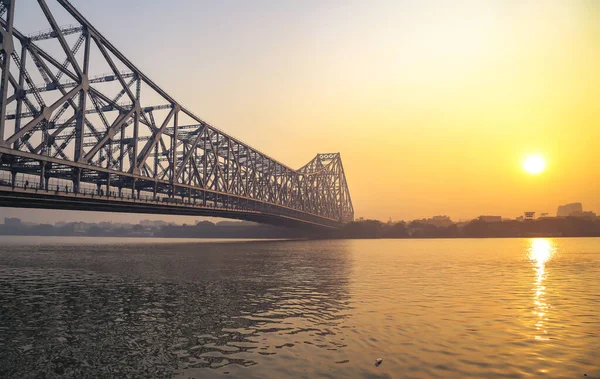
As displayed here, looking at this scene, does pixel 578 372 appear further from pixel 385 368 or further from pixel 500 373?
Result: pixel 385 368

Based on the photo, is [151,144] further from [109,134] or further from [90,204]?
[90,204]

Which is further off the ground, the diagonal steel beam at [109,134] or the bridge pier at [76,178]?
the diagonal steel beam at [109,134]

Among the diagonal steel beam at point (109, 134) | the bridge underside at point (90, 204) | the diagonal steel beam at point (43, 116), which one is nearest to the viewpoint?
the diagonal steel beam at point (43, 116)

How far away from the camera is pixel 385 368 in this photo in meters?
10.4

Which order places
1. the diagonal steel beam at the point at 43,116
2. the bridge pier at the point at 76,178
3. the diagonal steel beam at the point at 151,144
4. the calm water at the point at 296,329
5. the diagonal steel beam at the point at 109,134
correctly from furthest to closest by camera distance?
the diagonal steel beam at the point at 151,144 → the diagonal steel beam at the point at 109,134 → the bridge pier at the point at 76,178 → the diagonal steel beam at the point at 43,116 → the calm water at the point at 296,329

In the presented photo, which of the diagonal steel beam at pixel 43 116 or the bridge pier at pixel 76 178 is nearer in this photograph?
the diagonal steel beam at pixel 43 116

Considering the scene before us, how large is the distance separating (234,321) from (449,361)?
7947 millimetres

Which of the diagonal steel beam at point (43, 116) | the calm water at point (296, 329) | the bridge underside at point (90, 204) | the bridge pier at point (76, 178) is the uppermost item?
the diagonal steel beam at point (43, 116)

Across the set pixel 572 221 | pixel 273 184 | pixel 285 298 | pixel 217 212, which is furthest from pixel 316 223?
pixel 285 298

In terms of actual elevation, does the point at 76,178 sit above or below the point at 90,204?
above

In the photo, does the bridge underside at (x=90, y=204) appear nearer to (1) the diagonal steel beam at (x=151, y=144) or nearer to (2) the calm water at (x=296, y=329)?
(1) the diagonal steel beam at (x=151, y=144)

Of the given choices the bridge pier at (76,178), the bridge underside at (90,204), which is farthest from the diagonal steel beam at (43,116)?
the bridge pier at (76,178)

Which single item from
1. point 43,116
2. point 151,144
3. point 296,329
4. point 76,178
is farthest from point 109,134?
point 296,329

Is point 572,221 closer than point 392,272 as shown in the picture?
No
